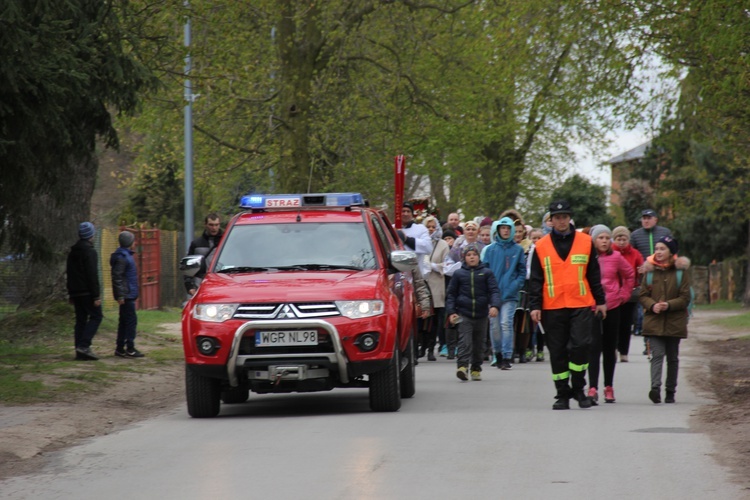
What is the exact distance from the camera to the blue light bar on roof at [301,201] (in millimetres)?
13672

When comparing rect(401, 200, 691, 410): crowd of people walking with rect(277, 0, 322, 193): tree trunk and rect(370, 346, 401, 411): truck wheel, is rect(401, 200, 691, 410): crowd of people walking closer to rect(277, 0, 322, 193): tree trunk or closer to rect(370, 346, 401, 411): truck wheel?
rect(370, 346, 401, 411): truck wheel

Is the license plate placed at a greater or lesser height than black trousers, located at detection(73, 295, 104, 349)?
greater

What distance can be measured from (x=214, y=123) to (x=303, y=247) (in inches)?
769

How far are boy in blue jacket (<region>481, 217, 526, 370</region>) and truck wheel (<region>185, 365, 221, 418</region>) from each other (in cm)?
654

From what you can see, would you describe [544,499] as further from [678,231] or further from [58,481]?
[678,231]

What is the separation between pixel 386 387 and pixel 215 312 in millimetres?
1663

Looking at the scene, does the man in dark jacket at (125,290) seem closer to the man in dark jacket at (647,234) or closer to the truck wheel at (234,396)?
the truck wheel at (234,396)

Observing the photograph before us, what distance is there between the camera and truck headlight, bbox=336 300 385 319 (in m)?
11.9

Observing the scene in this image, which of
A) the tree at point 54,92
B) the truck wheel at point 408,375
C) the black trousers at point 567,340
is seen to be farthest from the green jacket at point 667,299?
the tree at point 54,92

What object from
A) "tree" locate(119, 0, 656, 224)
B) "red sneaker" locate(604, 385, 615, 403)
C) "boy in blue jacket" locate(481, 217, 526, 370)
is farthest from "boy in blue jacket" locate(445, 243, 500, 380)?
"tree" locate(119, 0, 656, 224)

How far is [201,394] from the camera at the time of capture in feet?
40.6

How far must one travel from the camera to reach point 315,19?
96.4ft

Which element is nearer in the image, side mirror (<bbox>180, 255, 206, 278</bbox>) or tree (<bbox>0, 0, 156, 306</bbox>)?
side mirror (<bbox>180, 255, 206, 278</bbox>)

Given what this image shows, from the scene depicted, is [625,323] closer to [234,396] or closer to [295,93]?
[234,396]
